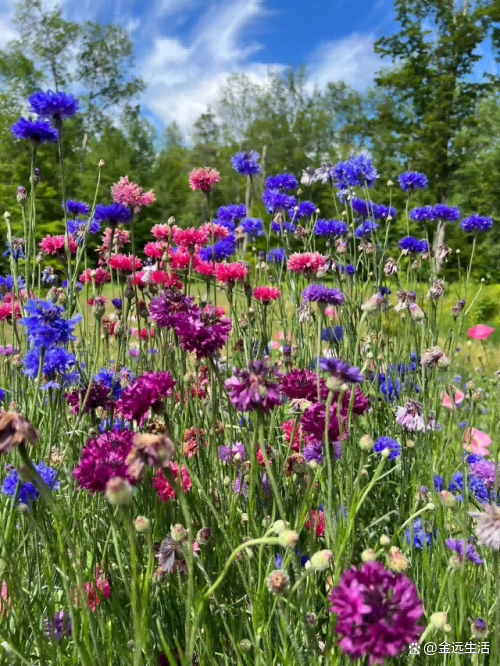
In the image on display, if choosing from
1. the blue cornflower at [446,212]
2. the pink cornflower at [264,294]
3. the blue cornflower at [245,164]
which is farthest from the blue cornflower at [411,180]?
the pink cornflower at [264,294]

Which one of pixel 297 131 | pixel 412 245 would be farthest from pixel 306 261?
pixel 297 131

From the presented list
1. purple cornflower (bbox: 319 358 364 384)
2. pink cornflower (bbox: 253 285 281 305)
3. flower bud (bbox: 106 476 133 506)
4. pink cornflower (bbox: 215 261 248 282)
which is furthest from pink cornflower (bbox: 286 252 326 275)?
flower bud (bbox: 106 476 133 506)

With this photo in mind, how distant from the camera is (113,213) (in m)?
2.25

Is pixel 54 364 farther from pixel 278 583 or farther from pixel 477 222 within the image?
pixel 477 222

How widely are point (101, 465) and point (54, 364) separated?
0.66 meters

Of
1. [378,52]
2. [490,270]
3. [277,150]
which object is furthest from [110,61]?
[490,270]

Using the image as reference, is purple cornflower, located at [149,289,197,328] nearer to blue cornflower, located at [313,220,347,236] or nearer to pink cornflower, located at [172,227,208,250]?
pink cornflower, located at [172,227,208,250]

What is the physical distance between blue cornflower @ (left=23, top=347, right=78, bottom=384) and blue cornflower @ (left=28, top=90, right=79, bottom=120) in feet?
3.23

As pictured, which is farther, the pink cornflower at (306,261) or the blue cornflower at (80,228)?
A: the blue cornflower at (80,228)

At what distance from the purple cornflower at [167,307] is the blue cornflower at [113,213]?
2.31 feet

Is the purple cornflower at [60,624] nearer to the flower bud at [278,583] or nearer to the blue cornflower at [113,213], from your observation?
the flower bud at [278,583]

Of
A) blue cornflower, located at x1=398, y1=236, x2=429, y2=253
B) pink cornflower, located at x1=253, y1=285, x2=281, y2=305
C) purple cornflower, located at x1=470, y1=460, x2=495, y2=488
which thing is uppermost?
blue cornflower, located at x1=398, y1=236, x2=429, y2=253

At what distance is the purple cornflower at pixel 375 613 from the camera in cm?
68

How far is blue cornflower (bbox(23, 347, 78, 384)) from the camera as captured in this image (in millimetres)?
1586
